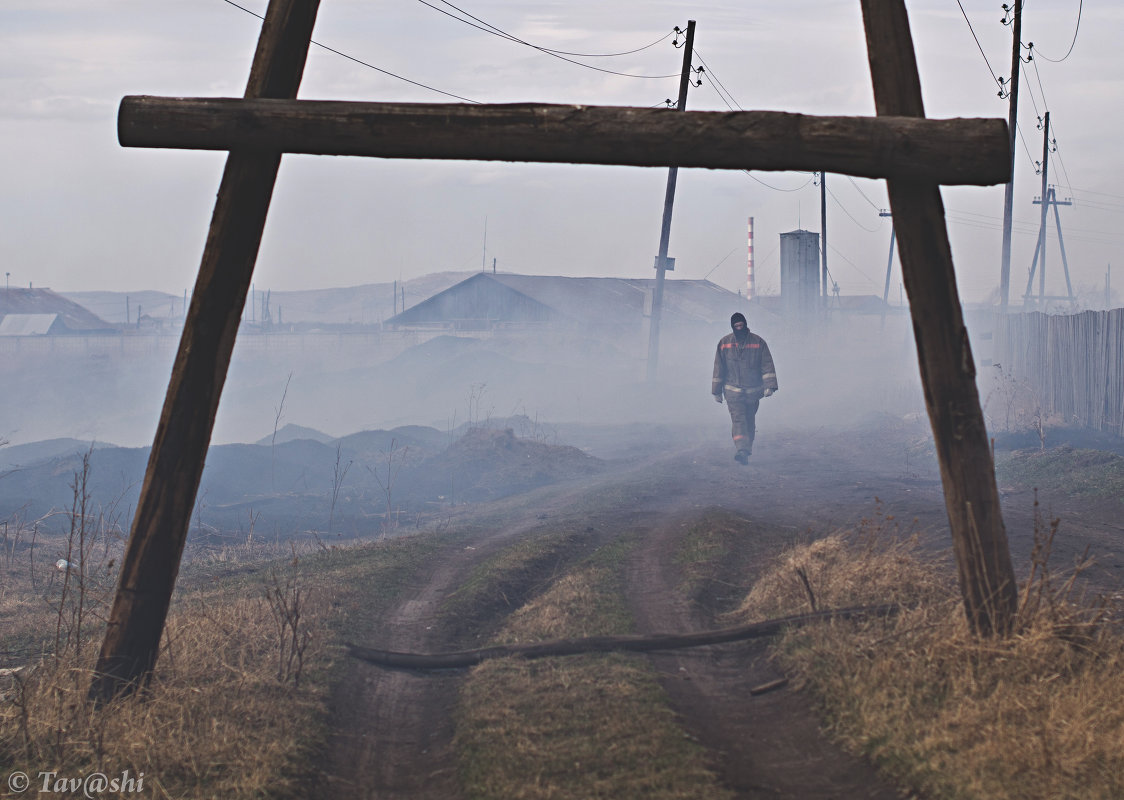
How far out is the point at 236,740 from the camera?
418cm

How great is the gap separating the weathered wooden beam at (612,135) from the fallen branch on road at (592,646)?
104 inches

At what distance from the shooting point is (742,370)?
14.5 meters

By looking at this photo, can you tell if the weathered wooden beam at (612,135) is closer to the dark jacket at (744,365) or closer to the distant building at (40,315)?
the dark jacket at (744,365)

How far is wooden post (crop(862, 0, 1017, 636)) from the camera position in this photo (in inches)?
180

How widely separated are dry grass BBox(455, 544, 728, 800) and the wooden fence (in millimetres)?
14738

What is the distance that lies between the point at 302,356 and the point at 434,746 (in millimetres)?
41180

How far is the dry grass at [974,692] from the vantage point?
3410mm

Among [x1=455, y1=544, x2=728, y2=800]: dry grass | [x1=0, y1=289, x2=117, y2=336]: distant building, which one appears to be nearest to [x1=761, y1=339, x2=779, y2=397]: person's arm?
[x1=455, y1=544, x2=728, y2=800]: dry grass

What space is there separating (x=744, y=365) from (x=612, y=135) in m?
10.3

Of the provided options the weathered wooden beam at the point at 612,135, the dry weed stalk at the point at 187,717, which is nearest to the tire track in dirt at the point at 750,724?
the dry weed stalk at the point at 187,717

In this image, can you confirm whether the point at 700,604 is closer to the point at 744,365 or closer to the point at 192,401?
the point at 192,401

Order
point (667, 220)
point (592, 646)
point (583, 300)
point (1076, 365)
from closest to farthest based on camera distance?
point (592, 646) → point (1076, 365) → point (667, 220) → point (583, 300)

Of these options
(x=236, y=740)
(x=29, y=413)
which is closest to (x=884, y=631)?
(x=236, y=740)

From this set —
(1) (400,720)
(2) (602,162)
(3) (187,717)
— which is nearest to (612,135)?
(2) (602,162)
